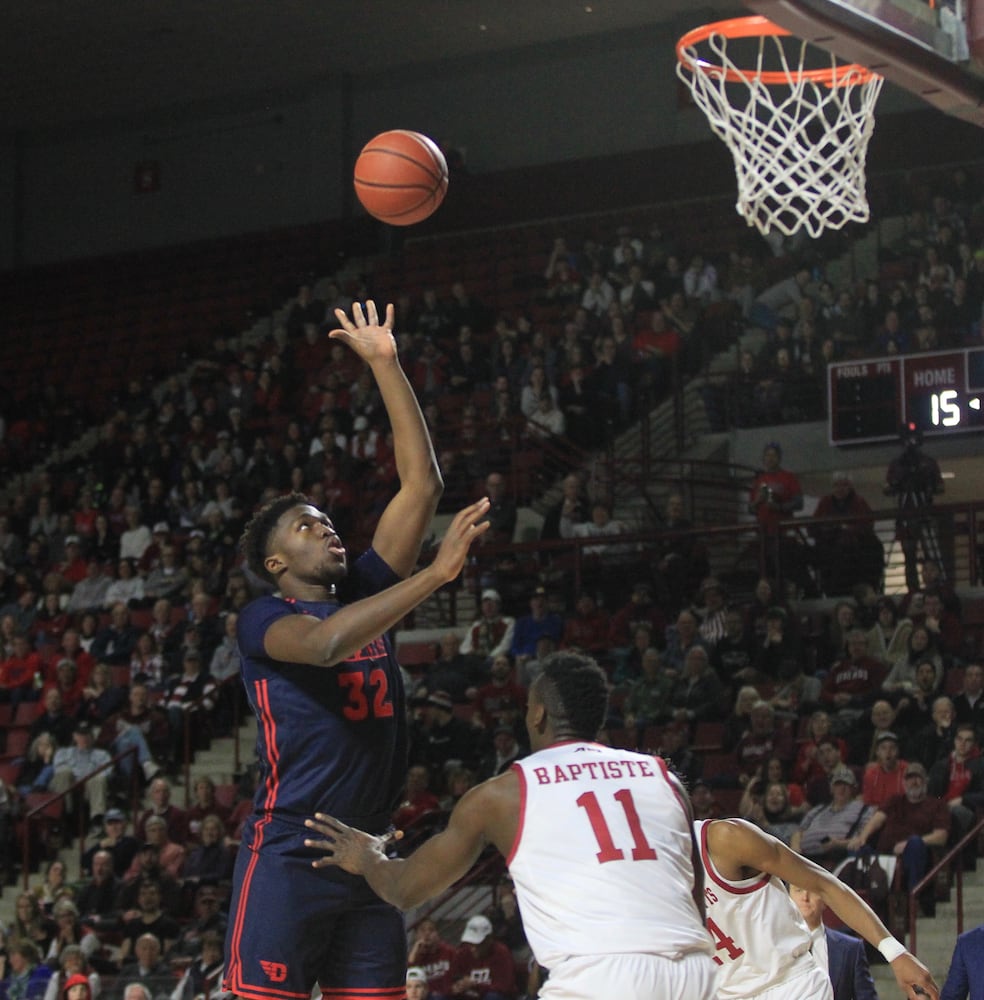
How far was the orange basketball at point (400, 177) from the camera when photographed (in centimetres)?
725

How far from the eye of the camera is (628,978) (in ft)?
13.2

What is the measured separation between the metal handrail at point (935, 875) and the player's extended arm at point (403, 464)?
597 cm

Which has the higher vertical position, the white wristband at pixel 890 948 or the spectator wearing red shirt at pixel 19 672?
the spectator wearing red shirt at pixel 19 672

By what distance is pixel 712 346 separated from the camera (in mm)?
18781

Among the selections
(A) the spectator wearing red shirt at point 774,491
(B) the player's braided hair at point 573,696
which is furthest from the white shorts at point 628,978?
(A) the spectator wearing red shirt at point 774,491

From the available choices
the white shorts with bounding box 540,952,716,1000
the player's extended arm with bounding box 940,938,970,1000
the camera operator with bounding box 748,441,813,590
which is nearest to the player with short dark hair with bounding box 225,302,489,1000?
the white shorts with bounding box 540,952,716,1000

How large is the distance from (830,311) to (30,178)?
Result: 540 inches

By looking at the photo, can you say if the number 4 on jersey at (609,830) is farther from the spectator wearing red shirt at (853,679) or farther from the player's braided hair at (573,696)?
the spectator wearing red shirt at (853,679)

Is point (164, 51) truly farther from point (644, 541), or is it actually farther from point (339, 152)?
point (644, 541)

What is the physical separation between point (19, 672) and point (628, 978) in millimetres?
13659

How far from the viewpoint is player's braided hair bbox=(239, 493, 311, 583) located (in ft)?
16.1

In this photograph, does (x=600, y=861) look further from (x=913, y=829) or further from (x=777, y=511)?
(x=777, y=511)

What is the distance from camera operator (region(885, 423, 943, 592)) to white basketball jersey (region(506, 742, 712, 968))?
10770 millimetres

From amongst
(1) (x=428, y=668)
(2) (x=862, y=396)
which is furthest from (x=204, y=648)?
(2) (x=862, y=396)
